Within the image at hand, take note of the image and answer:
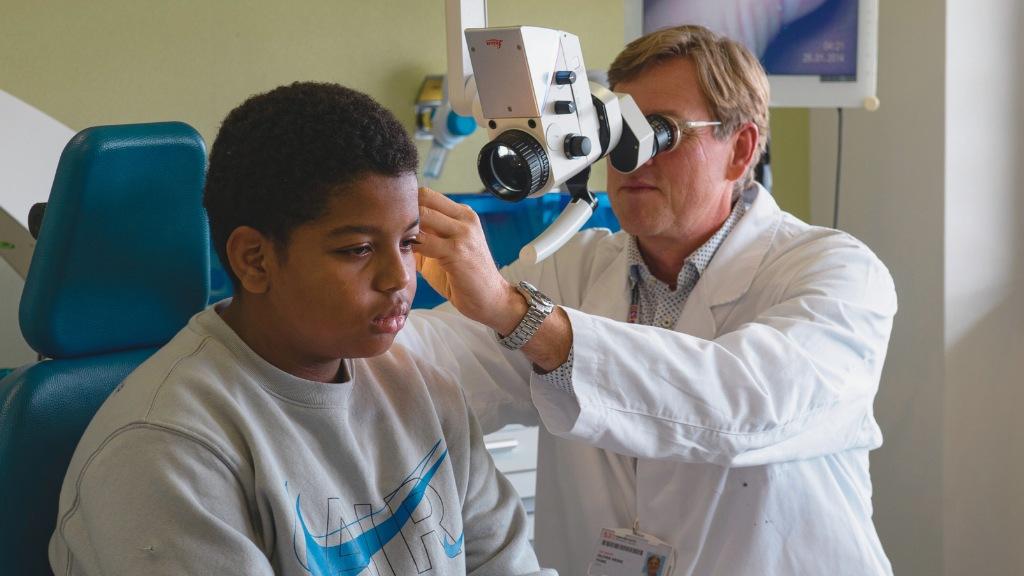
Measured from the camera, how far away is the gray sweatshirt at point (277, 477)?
904 millimetres

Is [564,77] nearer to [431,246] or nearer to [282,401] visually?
[431,246]

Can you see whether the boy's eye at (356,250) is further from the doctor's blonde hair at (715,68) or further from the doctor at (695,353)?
the doctor's blonde hair at (715,68)

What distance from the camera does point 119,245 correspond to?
1099mm

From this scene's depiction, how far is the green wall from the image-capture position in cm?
216

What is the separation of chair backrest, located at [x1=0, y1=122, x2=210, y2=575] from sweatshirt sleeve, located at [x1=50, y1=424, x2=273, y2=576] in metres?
0.16

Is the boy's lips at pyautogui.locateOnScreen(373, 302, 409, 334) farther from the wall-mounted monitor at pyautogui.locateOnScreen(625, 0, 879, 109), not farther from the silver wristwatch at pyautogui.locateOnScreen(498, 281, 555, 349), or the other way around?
the wall-mounted monitor at pyautogui.locateOnScreen(625, 0, 879, 109)

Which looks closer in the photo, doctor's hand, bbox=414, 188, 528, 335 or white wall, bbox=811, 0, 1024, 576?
doctor's hand, bbox=414, 188, 528, 335

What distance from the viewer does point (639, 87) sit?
1.53 meters

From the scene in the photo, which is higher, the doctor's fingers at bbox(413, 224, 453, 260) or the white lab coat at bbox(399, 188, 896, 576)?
the doctor's fingers at bbox(413, 224, 453, 260)

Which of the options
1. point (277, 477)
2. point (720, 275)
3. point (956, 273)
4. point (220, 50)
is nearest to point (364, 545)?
point (277, 477)

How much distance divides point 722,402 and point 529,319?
255 mm

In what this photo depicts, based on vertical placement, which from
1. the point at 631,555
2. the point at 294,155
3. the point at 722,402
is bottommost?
the point at 631,555

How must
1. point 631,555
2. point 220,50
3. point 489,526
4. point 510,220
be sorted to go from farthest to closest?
point 220,50, point 510,220, point 631,555, point 489,526

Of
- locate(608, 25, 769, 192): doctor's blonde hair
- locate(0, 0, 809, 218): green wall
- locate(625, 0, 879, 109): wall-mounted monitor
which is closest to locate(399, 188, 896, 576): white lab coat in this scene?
locate(608, 25, 769, 192): doctor's blonde hair
